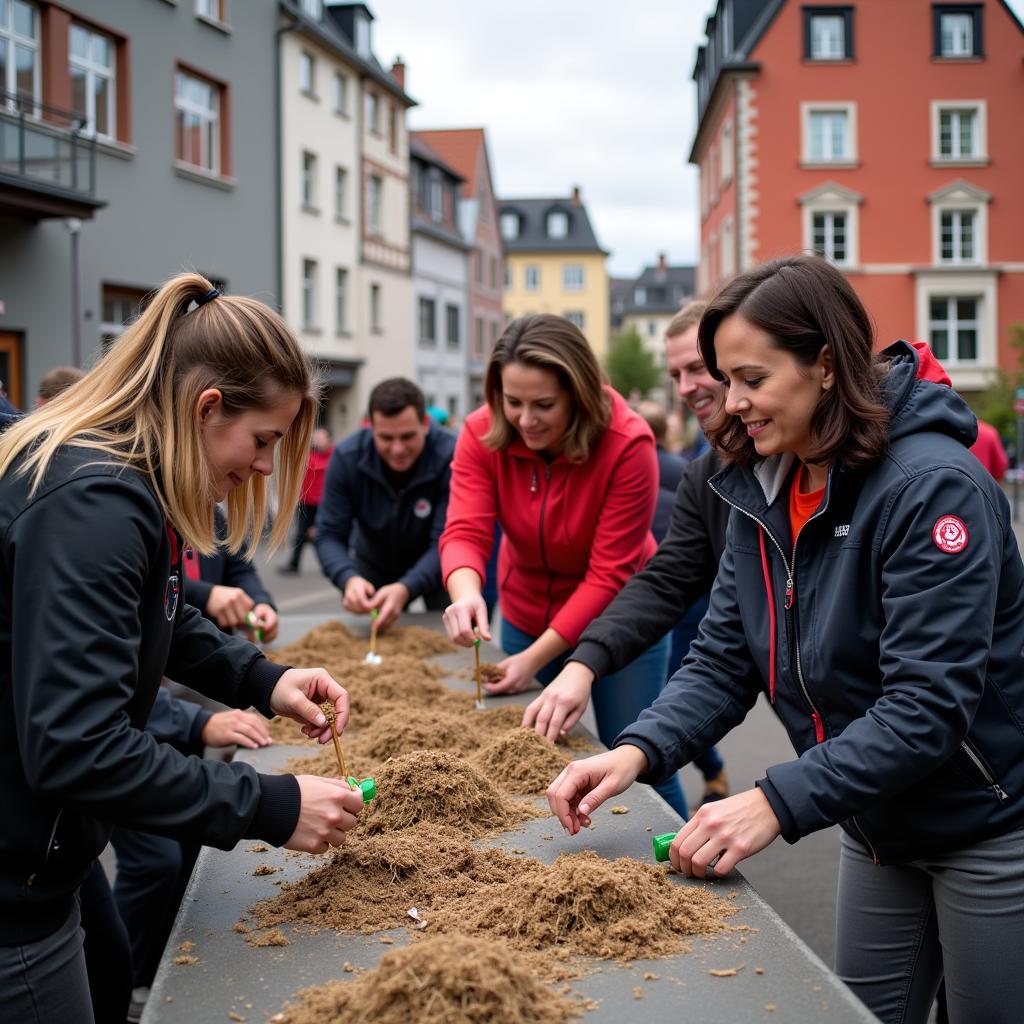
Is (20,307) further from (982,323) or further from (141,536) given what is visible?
(982,323)

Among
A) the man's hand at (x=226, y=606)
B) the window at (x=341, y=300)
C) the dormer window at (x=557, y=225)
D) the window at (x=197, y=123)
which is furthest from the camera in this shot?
the dormer window at (x=557, y=225)

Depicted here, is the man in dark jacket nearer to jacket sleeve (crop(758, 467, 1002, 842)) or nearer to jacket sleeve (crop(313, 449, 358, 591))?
jacket sleeve (crop(313, 449, 358, 591))

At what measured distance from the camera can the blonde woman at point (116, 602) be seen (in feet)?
5.17

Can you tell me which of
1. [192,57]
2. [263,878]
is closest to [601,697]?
[263,878]

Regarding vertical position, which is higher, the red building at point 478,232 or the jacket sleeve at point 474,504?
the red building at point 478,232

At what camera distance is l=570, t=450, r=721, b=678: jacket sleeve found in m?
2.85

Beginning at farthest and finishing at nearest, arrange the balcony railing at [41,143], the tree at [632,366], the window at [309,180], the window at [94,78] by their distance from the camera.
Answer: the tree at [632,366] < the window at [309,180] < the window at [94,78] < the balcony railing at [41,143]

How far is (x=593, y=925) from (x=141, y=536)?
87cm

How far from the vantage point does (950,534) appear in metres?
1.79

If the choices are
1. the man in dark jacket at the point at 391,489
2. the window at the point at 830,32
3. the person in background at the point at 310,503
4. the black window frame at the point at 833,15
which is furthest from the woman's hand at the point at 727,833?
the window at the point at 830,32


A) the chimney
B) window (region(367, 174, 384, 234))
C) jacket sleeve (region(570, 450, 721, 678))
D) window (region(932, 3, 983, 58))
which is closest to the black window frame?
window (region(932, 3, 983, 58))

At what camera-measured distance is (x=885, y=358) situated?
212cm

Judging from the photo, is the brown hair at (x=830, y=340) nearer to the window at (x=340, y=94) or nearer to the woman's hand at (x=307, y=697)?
the woman's hand at (x=307, y=697)

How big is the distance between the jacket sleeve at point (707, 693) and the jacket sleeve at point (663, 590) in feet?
1.63
